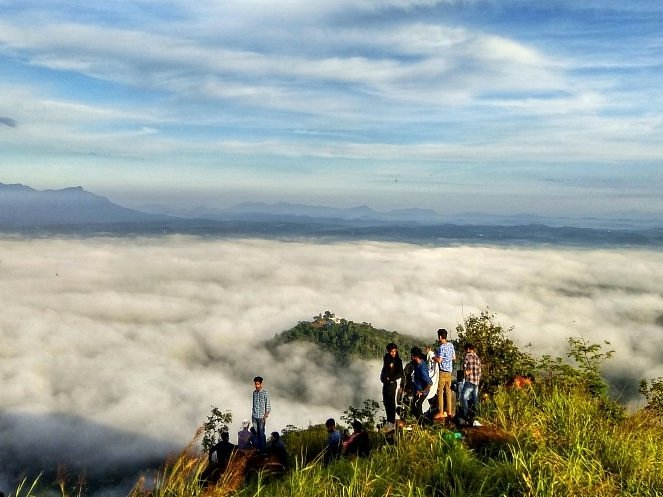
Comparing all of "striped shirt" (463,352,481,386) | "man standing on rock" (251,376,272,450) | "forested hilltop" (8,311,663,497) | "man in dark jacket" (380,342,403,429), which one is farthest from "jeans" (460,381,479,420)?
"man standing on rock" (251,376,272,450)

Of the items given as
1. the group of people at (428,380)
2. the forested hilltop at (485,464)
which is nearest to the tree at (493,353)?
the group of people at (428,380)

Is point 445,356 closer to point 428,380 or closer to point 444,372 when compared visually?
point 444,372

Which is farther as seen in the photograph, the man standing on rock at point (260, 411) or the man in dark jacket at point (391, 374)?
the man standing on rock at point (260, 411)

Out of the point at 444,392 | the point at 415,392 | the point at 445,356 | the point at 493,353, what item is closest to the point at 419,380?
the point at 415,392

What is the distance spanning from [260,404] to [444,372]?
16.1 feet

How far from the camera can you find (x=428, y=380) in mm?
12164

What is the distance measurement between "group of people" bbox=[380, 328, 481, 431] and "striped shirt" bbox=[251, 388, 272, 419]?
325 centimetres

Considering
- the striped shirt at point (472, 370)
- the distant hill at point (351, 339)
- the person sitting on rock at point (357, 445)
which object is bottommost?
the distant hill at point (351, 339)

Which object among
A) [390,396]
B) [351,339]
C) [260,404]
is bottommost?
[351,339]

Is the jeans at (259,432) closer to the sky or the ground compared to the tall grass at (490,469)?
closer to the ground

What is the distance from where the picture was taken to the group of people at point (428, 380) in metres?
11.8

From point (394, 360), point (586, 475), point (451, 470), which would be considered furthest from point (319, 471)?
point (394, 360)

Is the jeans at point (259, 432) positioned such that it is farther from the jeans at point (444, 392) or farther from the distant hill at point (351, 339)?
the distant hill at point (351, 339)

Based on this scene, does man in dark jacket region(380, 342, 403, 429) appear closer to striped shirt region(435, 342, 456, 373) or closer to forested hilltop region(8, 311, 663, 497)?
striped shirt region(435, 342, 456, 373)
